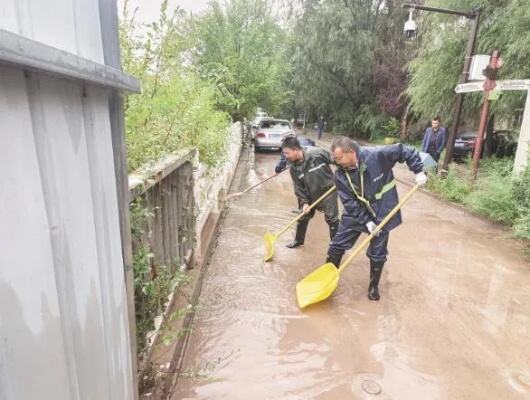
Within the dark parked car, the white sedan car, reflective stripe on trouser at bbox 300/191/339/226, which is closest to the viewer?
reflective stripe on trouser at bbox 300/191/339/226

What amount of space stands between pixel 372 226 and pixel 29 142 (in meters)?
3.31

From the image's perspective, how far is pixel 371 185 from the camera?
3.67 m

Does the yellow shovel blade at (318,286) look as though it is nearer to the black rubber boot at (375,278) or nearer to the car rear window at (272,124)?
the black rubber boot at (375,278)

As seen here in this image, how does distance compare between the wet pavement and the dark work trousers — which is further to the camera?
the dark work trousers

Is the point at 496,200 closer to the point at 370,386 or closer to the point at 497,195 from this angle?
the point at 497,195

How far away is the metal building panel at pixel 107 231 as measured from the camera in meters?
1.25

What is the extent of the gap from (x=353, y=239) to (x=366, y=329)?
3.27ft

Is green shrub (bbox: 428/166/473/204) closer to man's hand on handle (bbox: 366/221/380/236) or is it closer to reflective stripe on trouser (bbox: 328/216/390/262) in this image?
reflective stripe on trouser (bbox: 328/216/390/262)

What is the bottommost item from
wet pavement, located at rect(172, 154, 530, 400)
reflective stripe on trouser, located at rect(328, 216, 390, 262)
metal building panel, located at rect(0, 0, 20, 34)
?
wet pavement, located at rect(172, 154, 530, 400)

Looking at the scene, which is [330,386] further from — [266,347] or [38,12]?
[38,12]

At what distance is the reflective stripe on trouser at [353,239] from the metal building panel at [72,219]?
3.01 m

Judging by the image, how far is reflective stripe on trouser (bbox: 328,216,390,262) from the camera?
3.80 m

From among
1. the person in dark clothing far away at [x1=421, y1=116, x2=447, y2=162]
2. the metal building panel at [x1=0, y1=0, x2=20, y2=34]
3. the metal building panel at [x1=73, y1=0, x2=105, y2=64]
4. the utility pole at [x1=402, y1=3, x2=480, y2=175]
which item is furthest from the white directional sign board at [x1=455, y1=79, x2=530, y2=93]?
the metal building panel at [x1=0, y1=0, x2=20, y2=34]

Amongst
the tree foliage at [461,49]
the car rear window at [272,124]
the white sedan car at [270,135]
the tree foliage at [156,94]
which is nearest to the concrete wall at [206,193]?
the tree foliage at [156,94]
